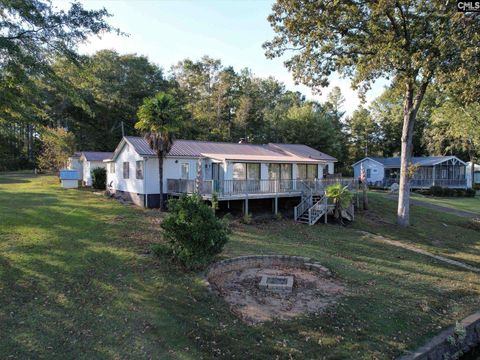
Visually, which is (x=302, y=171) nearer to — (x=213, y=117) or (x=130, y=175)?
(x=130, y=175)

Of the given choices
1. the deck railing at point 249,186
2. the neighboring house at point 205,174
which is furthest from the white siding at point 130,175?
the deck railing at point 249,186

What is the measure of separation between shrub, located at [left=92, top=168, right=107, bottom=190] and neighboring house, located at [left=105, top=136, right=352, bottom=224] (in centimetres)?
318


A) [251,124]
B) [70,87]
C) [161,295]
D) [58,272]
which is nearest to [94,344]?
[161,295]

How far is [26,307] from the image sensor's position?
698cm

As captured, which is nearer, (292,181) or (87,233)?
(87,233)

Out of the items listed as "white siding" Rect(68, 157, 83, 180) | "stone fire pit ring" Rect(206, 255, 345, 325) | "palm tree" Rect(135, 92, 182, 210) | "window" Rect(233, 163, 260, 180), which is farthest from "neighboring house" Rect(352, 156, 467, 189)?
"stone fire pit ring" Rect(206, 255, 345, 325)

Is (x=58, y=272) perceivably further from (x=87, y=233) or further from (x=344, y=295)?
(x=344, y=295)

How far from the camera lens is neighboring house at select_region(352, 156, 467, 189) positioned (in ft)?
133

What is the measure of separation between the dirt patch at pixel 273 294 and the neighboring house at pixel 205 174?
24.6ft

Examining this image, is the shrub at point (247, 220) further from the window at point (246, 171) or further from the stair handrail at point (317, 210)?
the window at point (246, 171)

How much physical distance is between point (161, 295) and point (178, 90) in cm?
4676

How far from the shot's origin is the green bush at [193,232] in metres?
9.06

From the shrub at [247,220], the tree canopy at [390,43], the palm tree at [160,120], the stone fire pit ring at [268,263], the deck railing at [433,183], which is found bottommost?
the stone fire pit ring at [268,263]

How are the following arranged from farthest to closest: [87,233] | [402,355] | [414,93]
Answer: [414,93]
[87,233]
[402,355]
